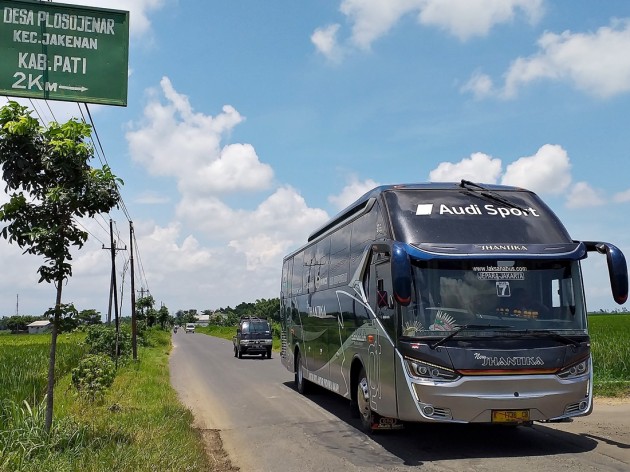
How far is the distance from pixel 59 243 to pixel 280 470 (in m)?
3.91

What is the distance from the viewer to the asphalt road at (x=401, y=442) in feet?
25.9

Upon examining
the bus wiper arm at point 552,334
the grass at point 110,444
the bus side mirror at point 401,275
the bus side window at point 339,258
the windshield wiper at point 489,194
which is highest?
the windshield wiper at point 489,194

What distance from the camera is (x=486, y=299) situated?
832 centimetres

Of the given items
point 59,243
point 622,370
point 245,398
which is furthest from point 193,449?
point 622,370

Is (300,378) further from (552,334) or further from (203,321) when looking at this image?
(203,321)

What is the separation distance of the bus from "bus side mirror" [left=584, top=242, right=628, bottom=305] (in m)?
0.02

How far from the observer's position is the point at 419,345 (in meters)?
8.12

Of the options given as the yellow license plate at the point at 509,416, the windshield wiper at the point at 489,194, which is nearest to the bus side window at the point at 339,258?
the windshield wiper at the point at 489,194

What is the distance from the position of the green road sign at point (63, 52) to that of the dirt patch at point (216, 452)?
4.77 meters

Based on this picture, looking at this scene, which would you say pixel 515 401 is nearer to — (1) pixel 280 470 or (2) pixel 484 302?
(2) pixel 484 302

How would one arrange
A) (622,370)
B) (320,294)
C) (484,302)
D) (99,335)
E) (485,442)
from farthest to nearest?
(99,335) < (622,370) < (320,294) < (485,442) < (484,302)

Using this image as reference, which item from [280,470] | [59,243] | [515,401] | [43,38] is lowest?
[280,470]

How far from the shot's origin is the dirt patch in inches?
319

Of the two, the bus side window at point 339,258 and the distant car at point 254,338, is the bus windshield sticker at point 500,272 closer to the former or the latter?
the bus side window at point 339,258
